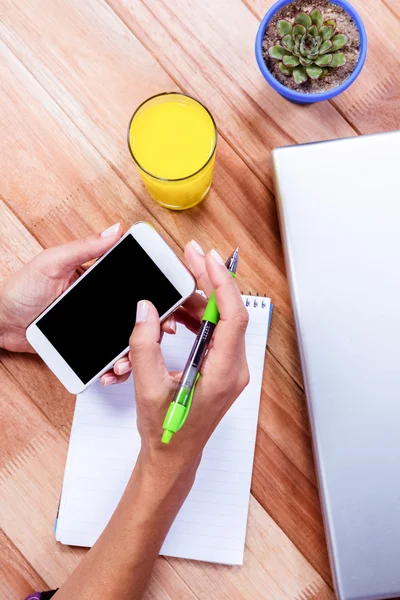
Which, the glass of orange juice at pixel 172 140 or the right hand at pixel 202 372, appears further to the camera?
the glass of orange juice at pixel 172 140

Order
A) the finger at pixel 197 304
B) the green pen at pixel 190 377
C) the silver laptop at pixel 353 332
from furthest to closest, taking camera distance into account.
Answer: the finger at pixel 197 304 → the silver laptop at pixel 353 332 → the green pen at pixel 190 377

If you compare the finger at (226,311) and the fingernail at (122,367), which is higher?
the finger at (226,311)

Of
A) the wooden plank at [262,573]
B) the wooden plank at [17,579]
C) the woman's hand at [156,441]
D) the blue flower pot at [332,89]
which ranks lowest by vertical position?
the wooden plank at [262,573]

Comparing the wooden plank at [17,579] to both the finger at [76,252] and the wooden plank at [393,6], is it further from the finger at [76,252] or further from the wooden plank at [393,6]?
the wooden plank at [393,6]

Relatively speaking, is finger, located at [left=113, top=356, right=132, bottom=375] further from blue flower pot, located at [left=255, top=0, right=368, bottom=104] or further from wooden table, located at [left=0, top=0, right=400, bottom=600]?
blue flower pot, located at [left=255, top=0, right=368, bottom=104]

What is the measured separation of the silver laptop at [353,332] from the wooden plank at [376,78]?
17 centimetres

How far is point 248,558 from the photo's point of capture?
0.80m

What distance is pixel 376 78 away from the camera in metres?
0.81

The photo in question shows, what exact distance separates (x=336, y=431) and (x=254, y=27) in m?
0.66

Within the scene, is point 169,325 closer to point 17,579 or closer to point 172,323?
point 172,323

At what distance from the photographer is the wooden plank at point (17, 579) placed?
82 centimetres

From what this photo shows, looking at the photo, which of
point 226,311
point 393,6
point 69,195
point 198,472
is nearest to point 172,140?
point 69,195

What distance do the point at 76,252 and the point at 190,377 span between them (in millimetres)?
283

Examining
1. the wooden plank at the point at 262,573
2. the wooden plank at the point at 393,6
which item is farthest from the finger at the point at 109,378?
the wooden plank at the point at 393,6
